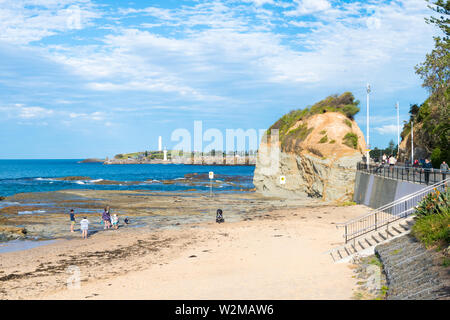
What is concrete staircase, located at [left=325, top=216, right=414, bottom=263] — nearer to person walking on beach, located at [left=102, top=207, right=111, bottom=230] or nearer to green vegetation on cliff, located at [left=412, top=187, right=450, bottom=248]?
green vegetation on cliff, located at [left=412, top=187, right=450, bottom=248]

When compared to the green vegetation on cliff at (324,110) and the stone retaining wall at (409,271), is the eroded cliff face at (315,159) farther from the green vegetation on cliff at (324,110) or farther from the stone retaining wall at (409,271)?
the stone retaining wall at (409,271)

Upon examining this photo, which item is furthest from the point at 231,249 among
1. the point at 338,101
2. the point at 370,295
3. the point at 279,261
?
the point at 338,101

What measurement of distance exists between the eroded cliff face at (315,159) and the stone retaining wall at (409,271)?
27096mm

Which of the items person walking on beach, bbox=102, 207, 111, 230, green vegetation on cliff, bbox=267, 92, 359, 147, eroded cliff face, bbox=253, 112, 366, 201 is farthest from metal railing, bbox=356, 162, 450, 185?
person walking on beach, bbox=102, 207, 111, 230

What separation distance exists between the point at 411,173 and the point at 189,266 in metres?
17.0

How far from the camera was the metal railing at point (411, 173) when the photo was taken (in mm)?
23208

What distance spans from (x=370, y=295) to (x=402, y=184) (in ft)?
56.2

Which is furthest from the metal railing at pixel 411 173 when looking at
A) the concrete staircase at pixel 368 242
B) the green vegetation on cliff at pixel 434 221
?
the green vegetation on cliff at pixel 434 221

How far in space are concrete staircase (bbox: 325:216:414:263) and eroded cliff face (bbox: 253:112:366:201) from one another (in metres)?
23.4

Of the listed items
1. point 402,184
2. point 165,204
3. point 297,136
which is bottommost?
point 165,204

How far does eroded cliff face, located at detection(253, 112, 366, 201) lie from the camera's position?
145ft

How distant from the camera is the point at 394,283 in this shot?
1274 centimetres
